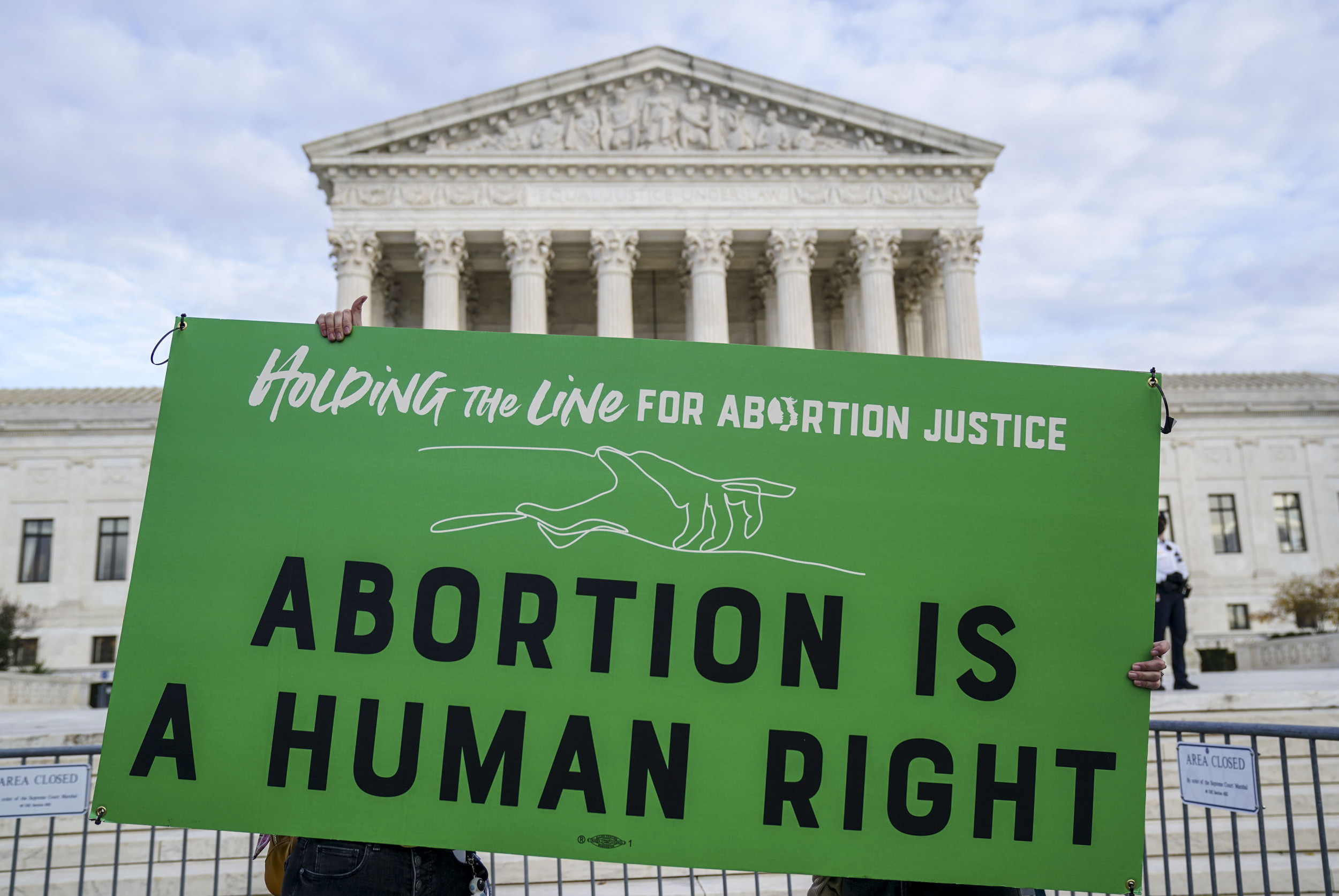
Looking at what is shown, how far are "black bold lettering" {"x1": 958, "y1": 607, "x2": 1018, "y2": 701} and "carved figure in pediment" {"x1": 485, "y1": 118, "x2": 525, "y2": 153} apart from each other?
32.4 meters

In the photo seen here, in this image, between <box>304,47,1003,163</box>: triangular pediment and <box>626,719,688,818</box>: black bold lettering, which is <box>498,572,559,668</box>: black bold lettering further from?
<box>304,47,1003,163</box>: triangular pediment

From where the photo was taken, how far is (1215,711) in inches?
365

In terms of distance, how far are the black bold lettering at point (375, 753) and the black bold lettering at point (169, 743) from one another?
1.97 feet

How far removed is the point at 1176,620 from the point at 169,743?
13232 mm

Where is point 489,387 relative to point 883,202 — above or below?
below

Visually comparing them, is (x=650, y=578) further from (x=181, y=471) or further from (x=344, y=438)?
(x=181, y=471)

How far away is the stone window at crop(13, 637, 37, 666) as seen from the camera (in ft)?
111

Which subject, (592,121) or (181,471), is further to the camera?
(592,121)

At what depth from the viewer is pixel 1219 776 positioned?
3.65m

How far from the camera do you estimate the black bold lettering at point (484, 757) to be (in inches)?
122

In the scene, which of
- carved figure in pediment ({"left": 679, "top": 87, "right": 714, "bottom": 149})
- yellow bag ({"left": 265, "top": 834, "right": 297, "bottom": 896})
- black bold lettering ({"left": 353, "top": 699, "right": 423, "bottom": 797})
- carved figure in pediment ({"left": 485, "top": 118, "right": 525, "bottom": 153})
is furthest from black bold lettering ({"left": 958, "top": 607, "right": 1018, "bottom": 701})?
carved figure in pediment ({"left": 485, "top": 118, "right": 525, "bottom": 153})

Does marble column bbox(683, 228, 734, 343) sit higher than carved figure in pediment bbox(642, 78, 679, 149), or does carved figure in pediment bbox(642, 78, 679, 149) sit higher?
carved figure in pediment bbox(642, 78, 679, 149)

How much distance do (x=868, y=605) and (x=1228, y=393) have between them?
1799 inches

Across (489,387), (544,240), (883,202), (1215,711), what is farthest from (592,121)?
(489,387)
